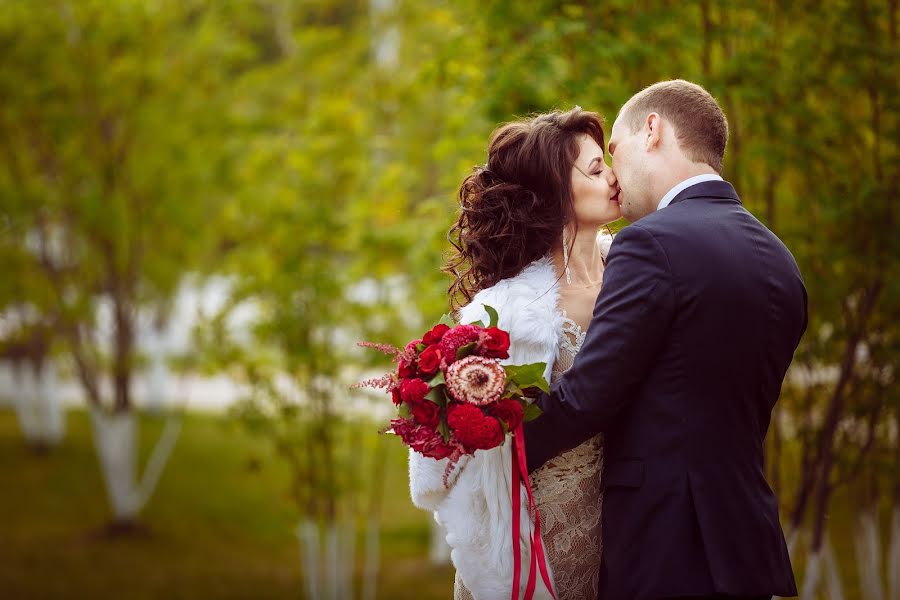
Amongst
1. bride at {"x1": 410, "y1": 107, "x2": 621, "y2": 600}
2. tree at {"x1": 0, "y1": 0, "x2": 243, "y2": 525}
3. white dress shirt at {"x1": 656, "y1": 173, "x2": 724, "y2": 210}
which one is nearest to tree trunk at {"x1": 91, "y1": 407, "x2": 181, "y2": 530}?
tree at {"x1": 0, "y1": 0, "x2": 243, "y2": 525}

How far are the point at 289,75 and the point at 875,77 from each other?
20.5 ft

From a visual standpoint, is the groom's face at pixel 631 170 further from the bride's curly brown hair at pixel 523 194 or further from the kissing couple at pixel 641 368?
the bride's curly brown hair at pixel 523 194

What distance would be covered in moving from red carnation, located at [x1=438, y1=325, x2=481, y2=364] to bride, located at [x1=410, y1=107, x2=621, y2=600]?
215 mm

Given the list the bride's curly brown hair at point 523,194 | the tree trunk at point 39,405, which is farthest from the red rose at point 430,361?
the tree trunk at point 39,405

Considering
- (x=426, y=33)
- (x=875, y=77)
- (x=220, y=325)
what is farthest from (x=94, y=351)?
(x=875, y=77)

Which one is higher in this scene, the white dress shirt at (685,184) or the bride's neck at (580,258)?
the white dress shirt at (685,184)

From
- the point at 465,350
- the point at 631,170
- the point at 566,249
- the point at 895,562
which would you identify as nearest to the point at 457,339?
the point at 465,350

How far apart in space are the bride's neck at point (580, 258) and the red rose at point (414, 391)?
0.62 m

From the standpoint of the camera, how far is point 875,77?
14.8 ft

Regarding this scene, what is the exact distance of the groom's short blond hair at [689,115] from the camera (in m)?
2.47

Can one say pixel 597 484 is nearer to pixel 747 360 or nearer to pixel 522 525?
pixel 522 525

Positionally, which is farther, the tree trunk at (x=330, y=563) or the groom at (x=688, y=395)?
the tree trunk at (x=330, y=563)

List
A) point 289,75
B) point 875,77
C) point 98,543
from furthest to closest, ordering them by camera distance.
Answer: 1. point 98,543
2. point 289,75
3. point 875,77

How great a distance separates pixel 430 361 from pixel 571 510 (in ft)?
2.02
